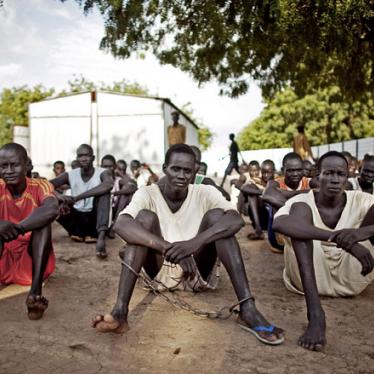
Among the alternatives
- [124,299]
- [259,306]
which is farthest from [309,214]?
[124,299]

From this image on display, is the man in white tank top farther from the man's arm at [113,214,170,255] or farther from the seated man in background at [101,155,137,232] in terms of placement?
the man's arm at [113,214,170,255]

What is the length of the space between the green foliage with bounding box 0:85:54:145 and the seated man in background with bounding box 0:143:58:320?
32399 mm

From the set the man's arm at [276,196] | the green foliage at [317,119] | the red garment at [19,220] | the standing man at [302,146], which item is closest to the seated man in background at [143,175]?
the standing man at [302,146]

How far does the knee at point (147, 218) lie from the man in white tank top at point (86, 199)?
2674mm

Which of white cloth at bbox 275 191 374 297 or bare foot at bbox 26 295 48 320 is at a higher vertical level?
white cloth at bbox 275 191 374 297

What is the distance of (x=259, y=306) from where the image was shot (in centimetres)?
352

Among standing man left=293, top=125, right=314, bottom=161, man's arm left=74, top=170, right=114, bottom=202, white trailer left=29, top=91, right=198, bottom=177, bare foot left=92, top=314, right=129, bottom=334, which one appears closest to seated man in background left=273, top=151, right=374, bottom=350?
bare foot left=92, top=314, right=129, bottom=334

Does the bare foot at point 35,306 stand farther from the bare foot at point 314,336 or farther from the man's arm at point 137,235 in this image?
the bare foot at point 314,336

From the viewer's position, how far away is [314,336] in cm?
271

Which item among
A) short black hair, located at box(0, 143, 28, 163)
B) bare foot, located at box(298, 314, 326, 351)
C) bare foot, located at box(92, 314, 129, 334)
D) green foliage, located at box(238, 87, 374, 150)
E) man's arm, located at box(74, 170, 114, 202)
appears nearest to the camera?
bare foot, located at box(298, 314, 326, 351)

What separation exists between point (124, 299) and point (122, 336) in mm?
225

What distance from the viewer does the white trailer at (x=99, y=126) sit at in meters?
13.9

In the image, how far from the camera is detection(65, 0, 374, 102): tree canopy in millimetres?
5484

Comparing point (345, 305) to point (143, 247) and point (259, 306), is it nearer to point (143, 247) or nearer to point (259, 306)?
point (259, 306)
